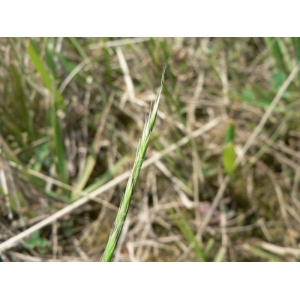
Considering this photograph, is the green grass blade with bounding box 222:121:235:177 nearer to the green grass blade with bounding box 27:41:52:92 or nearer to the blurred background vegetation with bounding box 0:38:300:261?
the blurred background vegetation with bounding box 0:38:300:261

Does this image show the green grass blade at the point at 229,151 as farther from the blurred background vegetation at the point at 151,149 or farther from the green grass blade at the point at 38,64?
the green grass blade at the point at 38,64

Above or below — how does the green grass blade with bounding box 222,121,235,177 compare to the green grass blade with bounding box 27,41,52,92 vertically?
below

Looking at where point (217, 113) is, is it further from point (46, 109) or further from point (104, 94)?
point (46, 109)

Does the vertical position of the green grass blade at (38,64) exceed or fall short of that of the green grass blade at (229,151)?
it exceeds it

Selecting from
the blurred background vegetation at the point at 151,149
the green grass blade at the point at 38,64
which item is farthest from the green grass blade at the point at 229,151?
the green grass blade at the point at 38,64

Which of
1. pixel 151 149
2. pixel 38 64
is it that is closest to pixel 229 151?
pixel 151 149

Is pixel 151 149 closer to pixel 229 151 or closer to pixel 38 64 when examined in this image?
pixel 229 151

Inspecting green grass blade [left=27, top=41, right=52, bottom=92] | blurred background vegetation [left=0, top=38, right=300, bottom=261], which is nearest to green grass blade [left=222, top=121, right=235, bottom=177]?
blurred background vegetation [left=0, top=38, right=300, bottom=261]
